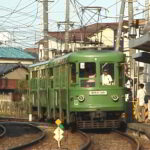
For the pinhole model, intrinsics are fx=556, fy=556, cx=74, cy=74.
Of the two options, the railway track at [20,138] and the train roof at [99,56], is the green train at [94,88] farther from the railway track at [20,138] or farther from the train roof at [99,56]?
the railway track at [20,138]

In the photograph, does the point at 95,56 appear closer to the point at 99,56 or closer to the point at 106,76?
the point at 99,56

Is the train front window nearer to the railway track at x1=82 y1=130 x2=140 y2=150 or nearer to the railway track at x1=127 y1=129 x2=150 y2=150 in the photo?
the railway track at x1=82 y1=130 x2=140 y2=150

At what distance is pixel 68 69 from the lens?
19000mm

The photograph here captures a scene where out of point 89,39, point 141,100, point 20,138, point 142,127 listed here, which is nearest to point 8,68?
point 89,39

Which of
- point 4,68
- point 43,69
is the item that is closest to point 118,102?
point 43,69

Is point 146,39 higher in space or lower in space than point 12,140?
higher

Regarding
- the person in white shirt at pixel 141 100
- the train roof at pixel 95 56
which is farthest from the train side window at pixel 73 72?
the person in white shirt at pixel 141 100

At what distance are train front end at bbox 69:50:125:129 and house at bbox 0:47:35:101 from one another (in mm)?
30337

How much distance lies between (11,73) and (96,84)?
4693cm

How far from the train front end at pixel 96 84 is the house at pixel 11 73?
30337mm

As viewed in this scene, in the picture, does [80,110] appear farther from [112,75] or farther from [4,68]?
[4,68]

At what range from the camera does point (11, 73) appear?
64.8m

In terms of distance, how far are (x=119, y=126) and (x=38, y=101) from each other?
740 cm

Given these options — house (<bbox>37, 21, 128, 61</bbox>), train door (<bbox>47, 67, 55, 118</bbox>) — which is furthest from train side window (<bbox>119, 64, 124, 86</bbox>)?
train door (<bbox>47, 67, 55, 118</bbox>)
